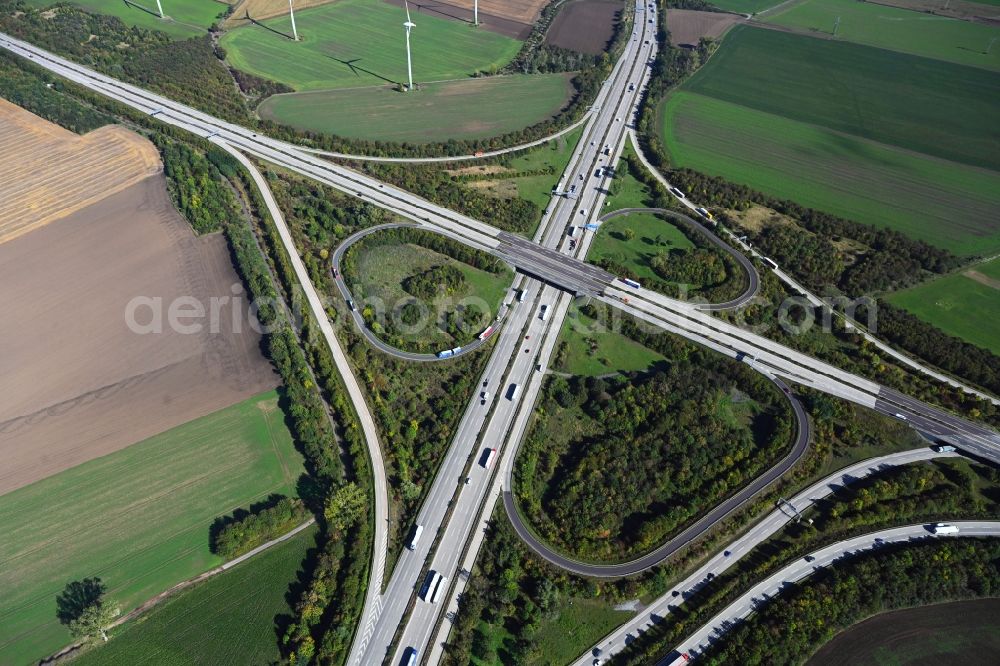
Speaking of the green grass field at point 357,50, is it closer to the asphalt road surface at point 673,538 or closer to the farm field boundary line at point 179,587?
the farm field boundary line at point 179,587

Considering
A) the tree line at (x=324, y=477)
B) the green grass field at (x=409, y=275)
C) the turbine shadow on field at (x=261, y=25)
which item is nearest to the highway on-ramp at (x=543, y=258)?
the green grass field at (x=409, y=275)

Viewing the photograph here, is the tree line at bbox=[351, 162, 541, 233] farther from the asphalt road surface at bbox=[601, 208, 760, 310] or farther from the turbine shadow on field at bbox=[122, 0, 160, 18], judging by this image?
the turbine shadow on field at bbox=[122, 0, 160, 18]

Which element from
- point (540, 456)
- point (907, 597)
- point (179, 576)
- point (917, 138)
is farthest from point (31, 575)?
point (917, 138)

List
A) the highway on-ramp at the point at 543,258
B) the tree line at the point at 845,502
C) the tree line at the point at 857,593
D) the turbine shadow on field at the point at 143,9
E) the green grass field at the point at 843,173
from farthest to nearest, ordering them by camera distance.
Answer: the turbine shadow on field at the point at 143,9
the green grass field at the point at 843,173
the highway on-ramp at the point at 543,258
the tree line at the point at 845,502
the tree line at the point at 857,593

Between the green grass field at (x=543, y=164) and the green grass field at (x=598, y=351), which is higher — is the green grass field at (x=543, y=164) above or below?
above

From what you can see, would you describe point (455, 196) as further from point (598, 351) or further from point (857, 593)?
point (857, 593)

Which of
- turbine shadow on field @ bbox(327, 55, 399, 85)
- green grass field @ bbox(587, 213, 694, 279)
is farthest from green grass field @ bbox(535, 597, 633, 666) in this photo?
turbine shadow on field @ bbox(327, 55, 399, 85)

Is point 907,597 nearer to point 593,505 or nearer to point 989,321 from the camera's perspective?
point 593,505
